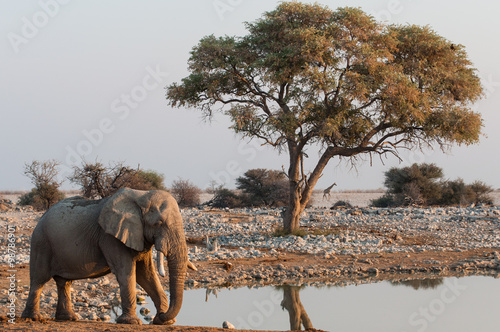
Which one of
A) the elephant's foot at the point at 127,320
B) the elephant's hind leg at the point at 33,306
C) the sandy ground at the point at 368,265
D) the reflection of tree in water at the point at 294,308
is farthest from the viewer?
the sandy ground at the point at 368,265

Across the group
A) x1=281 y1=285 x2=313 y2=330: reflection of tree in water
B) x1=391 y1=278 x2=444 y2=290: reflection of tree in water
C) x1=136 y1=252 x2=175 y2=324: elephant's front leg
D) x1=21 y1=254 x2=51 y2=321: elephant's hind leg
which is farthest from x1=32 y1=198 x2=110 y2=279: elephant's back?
x1=391 y1=278 x2=444 y2=290: reflection of tree in water

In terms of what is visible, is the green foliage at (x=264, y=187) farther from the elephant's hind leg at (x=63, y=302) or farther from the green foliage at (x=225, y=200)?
the elephant's hind leg at (x=63, y=302)

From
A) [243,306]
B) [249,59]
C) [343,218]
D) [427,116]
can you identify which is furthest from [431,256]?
[343,218]

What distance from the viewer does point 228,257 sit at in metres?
14.4

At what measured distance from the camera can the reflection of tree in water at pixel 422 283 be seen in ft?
40.9

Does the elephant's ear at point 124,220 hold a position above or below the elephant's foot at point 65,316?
above

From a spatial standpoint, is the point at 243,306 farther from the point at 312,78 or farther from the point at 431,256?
the point at 312,78

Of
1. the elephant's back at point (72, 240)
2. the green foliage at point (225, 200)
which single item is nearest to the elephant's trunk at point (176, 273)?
the elephant's back at point (72, 240)

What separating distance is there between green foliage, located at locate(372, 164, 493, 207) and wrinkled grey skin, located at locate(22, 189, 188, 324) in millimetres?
28276

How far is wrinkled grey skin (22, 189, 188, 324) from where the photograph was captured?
297 inches

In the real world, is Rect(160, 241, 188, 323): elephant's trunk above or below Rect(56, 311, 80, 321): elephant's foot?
above

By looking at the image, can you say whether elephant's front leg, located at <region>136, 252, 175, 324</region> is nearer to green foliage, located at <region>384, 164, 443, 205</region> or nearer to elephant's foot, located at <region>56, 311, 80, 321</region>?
elephant's foot, located at <region>56, 311, 80, 321</region>

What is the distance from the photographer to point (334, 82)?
58.5 feet

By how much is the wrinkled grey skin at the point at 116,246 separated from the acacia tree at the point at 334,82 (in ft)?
34.4
